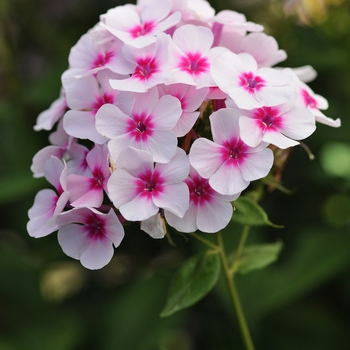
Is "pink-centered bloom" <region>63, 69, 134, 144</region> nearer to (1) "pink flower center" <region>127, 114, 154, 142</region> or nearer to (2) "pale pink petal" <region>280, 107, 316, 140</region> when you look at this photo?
(1) "pink flower center" <region>127, 114, 154, 142</region>

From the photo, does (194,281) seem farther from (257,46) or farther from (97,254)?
(257,46)

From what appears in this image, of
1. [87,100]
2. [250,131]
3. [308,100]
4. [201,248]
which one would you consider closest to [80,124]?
[87,100]

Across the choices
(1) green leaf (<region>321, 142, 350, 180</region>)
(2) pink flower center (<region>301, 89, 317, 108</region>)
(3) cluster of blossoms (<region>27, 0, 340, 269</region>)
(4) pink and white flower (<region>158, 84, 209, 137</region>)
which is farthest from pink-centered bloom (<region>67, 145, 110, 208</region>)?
(1) green leaf (<region>321, 142, 350, 180</region>)

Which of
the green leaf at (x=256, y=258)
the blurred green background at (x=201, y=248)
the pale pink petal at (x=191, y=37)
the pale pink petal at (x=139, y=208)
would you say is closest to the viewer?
the pale pink petal at (x=139, y=208)

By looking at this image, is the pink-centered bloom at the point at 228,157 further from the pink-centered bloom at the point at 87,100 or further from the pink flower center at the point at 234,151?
the pink-centered bloom at the point at 87,100

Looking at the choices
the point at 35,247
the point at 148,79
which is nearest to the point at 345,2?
the point at 148,79

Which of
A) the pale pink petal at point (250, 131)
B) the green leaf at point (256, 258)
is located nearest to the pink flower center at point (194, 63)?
the pale pink petal at point (250, 131)
